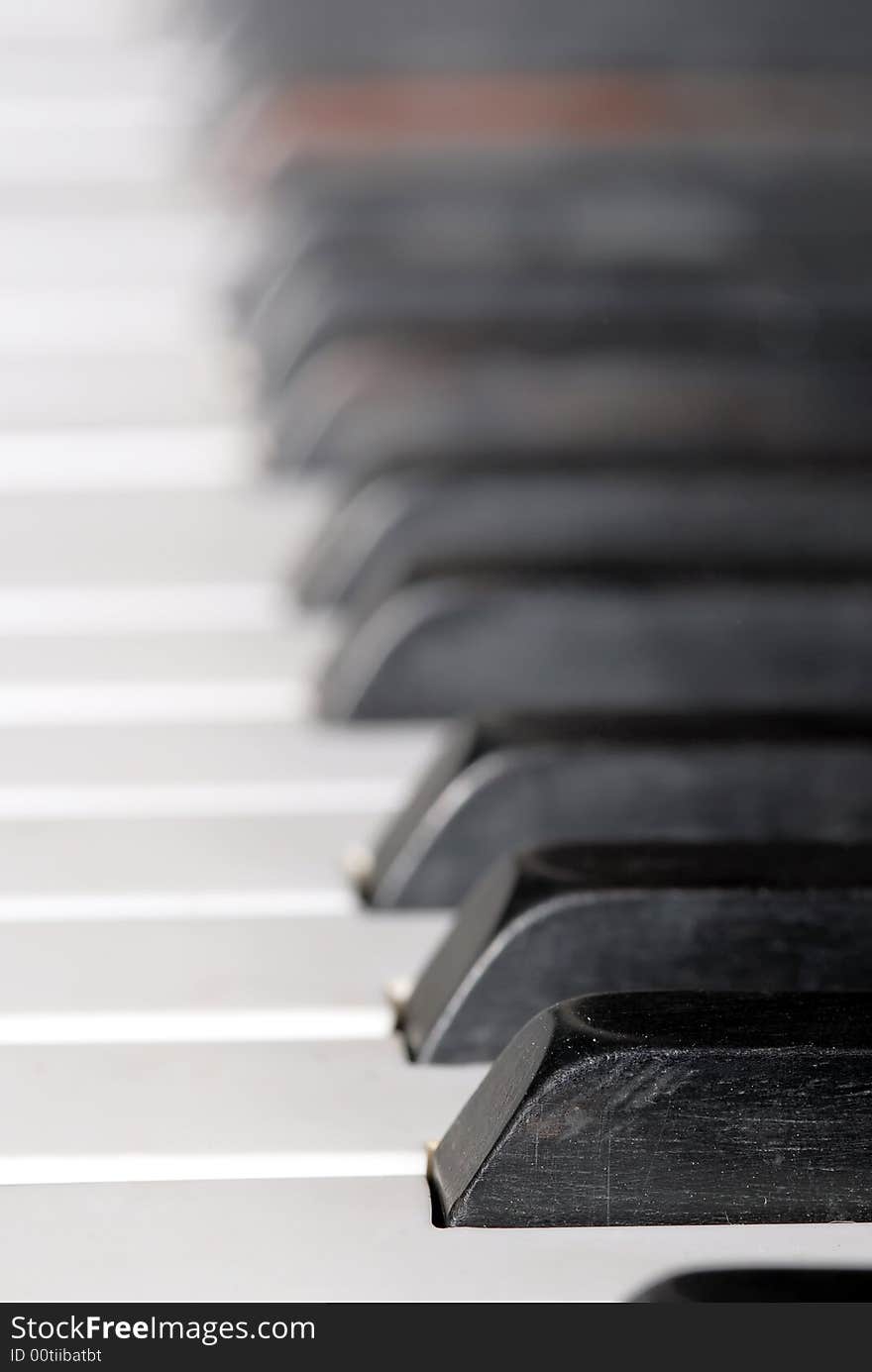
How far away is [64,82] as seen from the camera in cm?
214

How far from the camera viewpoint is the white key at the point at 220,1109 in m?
0.74

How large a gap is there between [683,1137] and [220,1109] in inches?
7.0

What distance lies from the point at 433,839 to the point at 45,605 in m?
0.39

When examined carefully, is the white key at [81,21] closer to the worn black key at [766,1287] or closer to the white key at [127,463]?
the white key at [127,463]

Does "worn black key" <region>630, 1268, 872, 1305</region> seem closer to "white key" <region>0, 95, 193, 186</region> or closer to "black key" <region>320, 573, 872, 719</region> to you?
"black key" <region>320, 573, 872, 719</region>

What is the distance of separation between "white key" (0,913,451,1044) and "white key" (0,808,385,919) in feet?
0.04

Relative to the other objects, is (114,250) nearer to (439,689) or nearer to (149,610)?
(149,610)

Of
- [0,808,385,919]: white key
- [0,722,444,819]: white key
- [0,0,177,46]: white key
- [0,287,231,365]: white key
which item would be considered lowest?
[0,808,385,919]: white key

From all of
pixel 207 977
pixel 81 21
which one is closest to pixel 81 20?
pixel 81 21

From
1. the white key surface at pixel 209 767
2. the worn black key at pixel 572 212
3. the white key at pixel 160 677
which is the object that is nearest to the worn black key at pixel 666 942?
the white key surface at pixel 209 767

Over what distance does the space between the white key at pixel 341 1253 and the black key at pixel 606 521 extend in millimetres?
525

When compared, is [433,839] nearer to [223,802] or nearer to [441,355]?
[223,802]

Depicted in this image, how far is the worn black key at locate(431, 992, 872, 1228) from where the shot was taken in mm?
687

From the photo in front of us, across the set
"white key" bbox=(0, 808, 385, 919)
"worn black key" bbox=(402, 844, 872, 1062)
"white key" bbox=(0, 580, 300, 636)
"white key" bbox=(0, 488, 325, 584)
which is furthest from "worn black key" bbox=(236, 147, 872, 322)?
"worn black key" bbox=(402, 844, 872, 1062)
